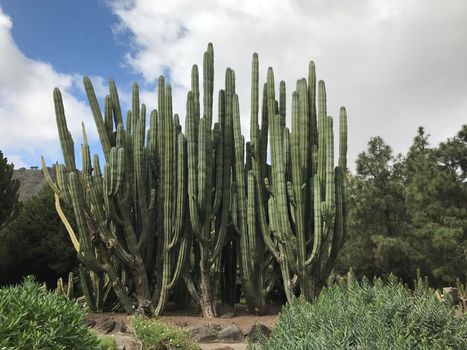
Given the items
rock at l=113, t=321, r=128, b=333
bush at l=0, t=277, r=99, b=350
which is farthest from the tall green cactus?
bush at l=0, t=277, r=99, b=350

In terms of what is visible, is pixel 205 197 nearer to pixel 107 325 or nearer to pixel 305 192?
pixel 305 192

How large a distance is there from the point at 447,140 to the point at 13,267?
17072 millimetres

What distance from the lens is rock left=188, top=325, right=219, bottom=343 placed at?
8320mm

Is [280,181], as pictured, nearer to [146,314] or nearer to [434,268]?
[146,314]

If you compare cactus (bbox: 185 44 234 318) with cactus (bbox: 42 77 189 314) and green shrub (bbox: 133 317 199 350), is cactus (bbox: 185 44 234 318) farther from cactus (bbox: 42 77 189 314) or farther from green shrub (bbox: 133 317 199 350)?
green shrub (bbox: 133 317 199 350)

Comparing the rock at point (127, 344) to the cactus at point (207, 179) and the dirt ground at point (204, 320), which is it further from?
the cactus at point (207, 179)

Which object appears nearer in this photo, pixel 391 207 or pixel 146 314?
pixel 146 314

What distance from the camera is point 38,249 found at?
1523cm

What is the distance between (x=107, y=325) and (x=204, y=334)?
187 cm

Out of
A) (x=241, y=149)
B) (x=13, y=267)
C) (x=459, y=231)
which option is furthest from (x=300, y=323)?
(x=459, y=231)

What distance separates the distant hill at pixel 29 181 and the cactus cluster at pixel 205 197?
73.8 feet

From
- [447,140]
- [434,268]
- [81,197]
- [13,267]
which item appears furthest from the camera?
[447,140]

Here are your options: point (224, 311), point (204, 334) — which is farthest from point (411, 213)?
point (204, 334)

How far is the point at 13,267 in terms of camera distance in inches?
612
